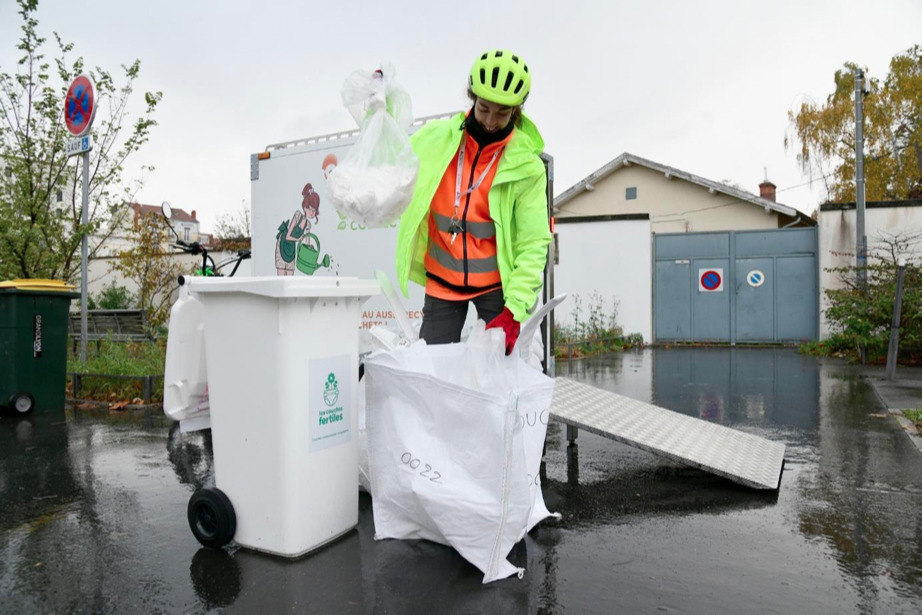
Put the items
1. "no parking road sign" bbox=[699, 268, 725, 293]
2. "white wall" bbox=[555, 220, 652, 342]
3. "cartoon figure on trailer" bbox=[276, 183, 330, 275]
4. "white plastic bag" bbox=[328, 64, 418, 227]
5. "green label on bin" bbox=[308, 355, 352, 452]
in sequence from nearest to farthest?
"white plastic bag" bbox=[328, 64, 418, 227] < "green label on bin" bbox=[308, 355, 352, 452] < "cartoon figure on trailer" bbox=[276, 183, 330, 275] < "no parking road sign" bbox=[699, 268, 725, 293] < "white wall" bbox=[555, 220, 652, 342]

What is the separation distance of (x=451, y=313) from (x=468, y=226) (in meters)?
0.46

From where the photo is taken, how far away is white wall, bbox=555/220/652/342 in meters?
17.0

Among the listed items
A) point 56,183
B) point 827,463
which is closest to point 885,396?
point 827,463

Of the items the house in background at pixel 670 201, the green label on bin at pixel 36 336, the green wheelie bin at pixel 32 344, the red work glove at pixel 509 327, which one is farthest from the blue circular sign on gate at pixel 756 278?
the red work glove at pixel 509 327

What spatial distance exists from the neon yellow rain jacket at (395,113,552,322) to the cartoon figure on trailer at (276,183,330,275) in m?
3.41

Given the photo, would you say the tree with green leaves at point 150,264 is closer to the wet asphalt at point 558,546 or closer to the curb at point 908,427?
the wet asphalt at point 558,546

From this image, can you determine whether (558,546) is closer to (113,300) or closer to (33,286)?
(33,286)

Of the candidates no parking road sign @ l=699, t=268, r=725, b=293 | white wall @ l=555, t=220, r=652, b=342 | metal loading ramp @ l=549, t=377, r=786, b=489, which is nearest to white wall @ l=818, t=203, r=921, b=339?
no parking road sign @ l=699, t=268, r=725, b=293

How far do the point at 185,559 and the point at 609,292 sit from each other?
49.6 ft

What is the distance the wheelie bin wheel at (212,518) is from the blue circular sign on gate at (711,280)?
50.2 feet

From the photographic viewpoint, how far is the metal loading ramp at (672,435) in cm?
394

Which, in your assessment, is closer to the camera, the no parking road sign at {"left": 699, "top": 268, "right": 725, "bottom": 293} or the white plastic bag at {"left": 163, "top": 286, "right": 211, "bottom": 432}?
the white plastic bag at {"left": 163, "top": 286, "right": 211, "bottom": 432}

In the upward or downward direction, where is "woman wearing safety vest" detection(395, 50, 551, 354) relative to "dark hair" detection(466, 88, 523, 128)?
downward

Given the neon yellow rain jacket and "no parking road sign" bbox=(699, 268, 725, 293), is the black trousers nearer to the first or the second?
the neon yellow rain jacket
